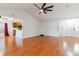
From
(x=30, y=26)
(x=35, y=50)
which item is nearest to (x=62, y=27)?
(x=30, y=26)

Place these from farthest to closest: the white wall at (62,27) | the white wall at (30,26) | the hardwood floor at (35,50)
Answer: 1. the white wall at (30,26)
2. the white wall at (62,27)
3. the hardwood floor at (35,50)

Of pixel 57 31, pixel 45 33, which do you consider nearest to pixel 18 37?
pixel 45 33

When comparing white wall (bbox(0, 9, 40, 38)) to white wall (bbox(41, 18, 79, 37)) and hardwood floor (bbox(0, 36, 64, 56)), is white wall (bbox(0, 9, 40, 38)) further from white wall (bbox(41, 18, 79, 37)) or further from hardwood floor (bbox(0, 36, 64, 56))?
hardwood floor (bbox(0, 36, 64, 56))

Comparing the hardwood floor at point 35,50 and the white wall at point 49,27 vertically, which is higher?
the white wall at point 49,27

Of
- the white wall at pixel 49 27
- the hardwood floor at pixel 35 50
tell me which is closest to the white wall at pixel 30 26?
the white wall at pixel 49 27

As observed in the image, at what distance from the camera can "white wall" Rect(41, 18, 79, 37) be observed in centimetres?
668

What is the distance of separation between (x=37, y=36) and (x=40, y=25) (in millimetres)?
1072

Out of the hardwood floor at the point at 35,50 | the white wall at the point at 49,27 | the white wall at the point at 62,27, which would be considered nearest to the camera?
the hardwood floor at the point at 35,50

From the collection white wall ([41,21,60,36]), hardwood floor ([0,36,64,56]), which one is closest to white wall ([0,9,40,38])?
white wall ([41,21,60,36])

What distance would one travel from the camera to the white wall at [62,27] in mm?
6682

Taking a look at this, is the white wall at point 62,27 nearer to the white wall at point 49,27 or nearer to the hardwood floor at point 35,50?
the white wall at point 49,27

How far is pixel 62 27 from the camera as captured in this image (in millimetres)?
A: 7312

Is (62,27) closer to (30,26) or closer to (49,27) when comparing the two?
(49,27)

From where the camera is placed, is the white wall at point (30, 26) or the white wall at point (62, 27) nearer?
the white wall at point (62, 27)
